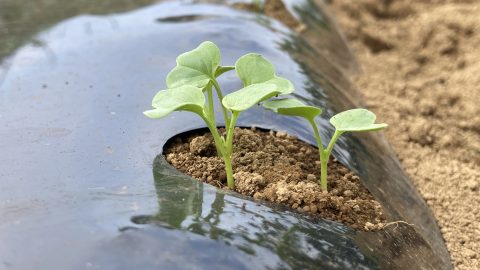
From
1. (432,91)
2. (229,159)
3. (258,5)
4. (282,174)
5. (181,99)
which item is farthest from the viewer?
(432,91)

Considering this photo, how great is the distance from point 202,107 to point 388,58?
2.36m

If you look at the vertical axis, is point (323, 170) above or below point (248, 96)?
below

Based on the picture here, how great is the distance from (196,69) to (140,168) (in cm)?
28

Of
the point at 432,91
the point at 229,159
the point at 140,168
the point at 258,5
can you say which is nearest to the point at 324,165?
the point at 229,159

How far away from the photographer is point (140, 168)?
1.46 metres

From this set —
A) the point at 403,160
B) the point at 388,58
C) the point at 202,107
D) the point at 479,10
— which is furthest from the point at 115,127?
the point at 479,10

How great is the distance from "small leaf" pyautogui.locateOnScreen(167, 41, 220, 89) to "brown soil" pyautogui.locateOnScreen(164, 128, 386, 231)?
0.21 meters

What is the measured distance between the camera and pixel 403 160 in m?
2.38

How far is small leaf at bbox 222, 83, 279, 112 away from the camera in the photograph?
1276 millimetres

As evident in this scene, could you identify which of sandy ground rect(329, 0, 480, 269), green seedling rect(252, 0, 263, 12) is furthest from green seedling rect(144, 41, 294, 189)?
green seedling rect(252, 0, 263, 12)

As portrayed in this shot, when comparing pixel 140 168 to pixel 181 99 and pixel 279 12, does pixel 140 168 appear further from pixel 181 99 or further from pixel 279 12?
pixel 279 12

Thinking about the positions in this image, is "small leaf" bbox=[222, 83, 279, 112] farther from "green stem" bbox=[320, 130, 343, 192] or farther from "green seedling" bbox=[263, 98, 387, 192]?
"green stem" bbox=[320, 130, 343, 192]

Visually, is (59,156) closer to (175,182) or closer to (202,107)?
(175,182)

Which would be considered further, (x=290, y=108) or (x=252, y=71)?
(x=252, y=71)
